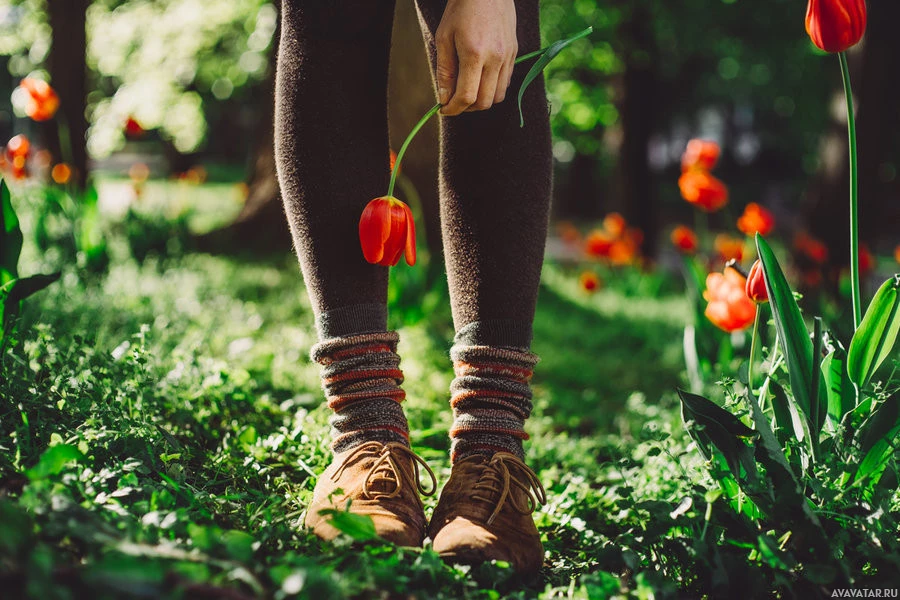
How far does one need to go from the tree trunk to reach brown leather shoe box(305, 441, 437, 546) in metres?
5.15

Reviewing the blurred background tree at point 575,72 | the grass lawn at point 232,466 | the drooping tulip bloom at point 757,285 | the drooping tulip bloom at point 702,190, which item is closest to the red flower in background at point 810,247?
the blurred background tree at point 575,72

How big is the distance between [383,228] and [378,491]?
36 centimetres

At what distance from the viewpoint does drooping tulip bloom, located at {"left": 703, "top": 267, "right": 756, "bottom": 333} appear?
1.57m

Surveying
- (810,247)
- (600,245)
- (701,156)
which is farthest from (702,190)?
(600,245)

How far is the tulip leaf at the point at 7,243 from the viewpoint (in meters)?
1.39

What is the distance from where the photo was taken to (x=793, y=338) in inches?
42.4

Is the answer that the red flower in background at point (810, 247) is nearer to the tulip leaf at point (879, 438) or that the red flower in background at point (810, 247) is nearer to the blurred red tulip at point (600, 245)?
the blurred red tulip at point (600, 245)

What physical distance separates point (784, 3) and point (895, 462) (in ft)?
25.9

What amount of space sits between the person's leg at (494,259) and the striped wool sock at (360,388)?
0.10m

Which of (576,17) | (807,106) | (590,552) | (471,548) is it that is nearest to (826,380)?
(590,552)

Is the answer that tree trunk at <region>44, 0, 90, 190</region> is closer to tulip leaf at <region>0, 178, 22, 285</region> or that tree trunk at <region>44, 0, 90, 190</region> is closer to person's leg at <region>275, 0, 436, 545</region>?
tulip leaf at <region>0, 178, 22, 285</region>

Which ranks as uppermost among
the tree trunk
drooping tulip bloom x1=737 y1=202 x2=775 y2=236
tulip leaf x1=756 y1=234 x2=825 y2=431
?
the tree trunk

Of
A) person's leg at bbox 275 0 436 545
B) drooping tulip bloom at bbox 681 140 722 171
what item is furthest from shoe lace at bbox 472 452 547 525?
drooping tulip bloom at bbox 681 140 722 171

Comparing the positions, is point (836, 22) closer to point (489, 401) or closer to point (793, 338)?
point (793, 338)
